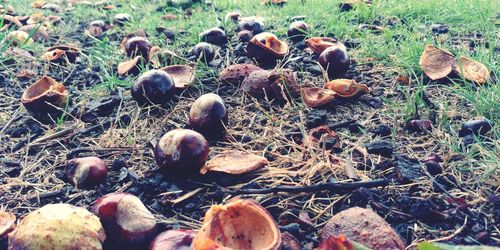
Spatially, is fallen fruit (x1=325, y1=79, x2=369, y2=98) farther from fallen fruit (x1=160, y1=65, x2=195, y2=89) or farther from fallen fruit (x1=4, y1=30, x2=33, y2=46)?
fallen fruit (x1=4, y1=30, x2=33, y2=46)

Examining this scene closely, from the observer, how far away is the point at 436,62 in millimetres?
2697

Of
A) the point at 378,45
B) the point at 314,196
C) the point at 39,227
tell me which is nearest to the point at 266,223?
the point at 314,196

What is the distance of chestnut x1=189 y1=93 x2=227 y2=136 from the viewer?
2.21 m

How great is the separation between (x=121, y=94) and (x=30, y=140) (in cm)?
56

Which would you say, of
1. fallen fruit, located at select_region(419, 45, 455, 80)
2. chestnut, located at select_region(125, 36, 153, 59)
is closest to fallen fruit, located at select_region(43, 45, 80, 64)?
chestnut, located at select_region(125, 36, 153, 59)

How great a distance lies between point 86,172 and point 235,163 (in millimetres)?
610

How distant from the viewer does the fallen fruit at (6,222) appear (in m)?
1.61

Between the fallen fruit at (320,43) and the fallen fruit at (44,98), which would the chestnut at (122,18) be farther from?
the fallen fruit at (320,43)

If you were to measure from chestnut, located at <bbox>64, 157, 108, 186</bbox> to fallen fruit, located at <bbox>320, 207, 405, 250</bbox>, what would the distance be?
96 cm

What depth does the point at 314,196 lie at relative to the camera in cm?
179

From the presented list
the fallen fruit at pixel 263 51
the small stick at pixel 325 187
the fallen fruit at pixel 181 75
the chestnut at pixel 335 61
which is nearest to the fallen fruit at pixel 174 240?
the small stick at pixel 325 187

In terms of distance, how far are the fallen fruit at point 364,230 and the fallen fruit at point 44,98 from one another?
1703 mm

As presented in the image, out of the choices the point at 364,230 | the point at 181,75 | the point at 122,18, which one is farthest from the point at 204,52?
the point at 364,230

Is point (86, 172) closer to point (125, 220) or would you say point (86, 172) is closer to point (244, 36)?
point (125, 220)
